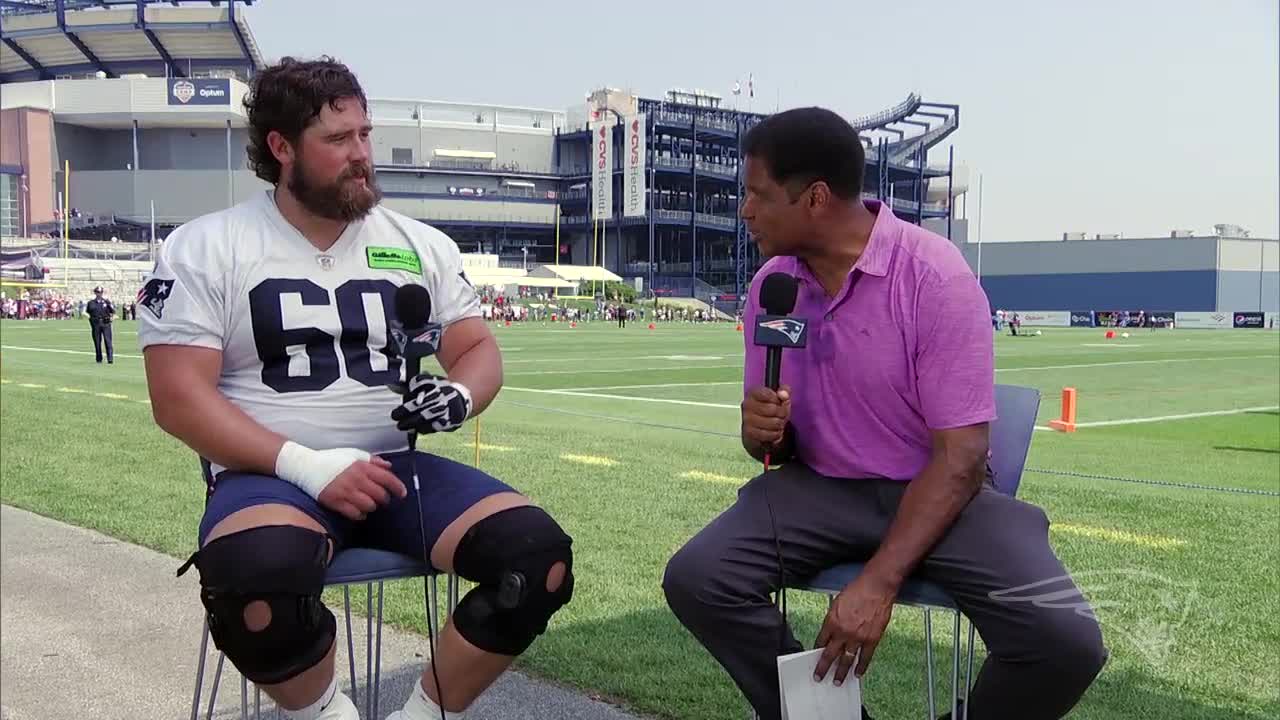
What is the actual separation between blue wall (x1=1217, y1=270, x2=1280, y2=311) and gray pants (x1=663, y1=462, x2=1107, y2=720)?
7767 centimetres

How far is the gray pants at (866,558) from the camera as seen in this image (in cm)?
265

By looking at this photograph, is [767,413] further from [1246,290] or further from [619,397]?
[1246,290]

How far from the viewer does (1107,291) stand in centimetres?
8325

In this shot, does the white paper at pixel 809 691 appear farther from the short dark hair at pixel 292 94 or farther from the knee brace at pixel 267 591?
the short dark hair at pixel 292 94

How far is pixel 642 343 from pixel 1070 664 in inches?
1300

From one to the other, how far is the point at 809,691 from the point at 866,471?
59 centimetres

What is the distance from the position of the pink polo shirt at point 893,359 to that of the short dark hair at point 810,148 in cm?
19

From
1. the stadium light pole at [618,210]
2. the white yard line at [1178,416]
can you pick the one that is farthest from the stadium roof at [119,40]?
the white yard line at [1178,416]

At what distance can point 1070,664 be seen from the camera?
2.63 m

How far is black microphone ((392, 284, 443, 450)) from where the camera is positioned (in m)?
2.74

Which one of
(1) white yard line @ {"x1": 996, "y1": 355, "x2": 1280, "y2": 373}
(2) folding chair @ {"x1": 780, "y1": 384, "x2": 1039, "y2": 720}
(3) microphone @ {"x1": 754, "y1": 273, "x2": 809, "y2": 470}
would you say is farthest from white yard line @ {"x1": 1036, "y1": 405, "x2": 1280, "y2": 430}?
(3) microphone @ {"x1": 754, "y1": 273, "x2": 809, "y2": 470}

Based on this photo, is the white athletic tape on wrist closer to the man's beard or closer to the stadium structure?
the man's beard

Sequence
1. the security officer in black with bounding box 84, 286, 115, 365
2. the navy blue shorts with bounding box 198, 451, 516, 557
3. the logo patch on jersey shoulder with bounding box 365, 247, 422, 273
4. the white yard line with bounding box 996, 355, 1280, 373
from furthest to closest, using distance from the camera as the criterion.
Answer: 1. the white yard line with bounding box 996, 355, 1280, 373
2. the security officer in black with bounding box 84, 286, 115, 365
3. the logo patch on jersey shoulder with bounding box 365, 247, 422, 273
4. the navy blue shorts with bounding box 198, 451, 516, 557

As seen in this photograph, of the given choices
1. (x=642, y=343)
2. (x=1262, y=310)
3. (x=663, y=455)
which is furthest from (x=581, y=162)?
(x=663, y=455)
